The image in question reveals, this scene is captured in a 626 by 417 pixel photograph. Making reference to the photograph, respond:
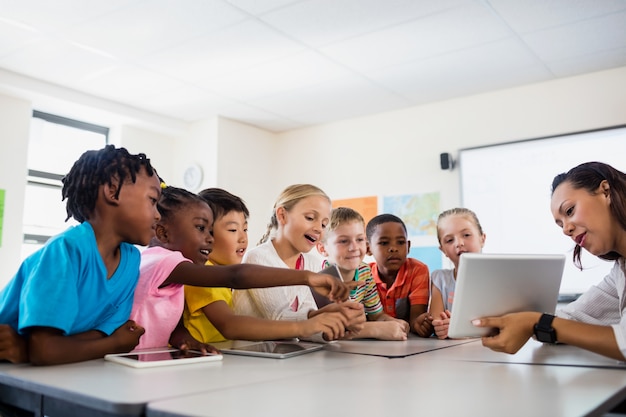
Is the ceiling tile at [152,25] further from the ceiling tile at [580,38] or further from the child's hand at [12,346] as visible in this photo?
the child's hand at [12,346]

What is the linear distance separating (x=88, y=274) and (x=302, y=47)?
260 cm

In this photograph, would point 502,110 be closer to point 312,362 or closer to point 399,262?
point 399,262

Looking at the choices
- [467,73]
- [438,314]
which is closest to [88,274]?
[438,314]

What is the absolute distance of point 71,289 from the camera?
1129mm

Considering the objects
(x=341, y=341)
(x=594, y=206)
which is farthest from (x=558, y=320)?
(x=341, y=341)

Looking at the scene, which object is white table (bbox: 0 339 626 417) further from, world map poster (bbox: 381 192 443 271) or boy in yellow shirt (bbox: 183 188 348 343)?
world map poster (bbox: 381 192 443 271)

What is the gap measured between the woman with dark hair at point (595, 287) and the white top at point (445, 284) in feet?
2.30

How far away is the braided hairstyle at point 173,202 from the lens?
175cm

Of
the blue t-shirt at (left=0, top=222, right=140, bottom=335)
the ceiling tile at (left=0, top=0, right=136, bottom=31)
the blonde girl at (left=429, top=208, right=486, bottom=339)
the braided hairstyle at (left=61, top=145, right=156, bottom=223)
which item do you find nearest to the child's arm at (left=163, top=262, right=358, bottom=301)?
the blue t-shirt at (left=0, top=222, right=140, bottom=335)

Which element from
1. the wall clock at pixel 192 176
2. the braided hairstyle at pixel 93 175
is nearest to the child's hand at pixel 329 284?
the braided hairstyle at pixel 93 175

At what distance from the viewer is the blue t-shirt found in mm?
1104

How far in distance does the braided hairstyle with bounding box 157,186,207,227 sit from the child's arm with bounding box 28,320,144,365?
54cm

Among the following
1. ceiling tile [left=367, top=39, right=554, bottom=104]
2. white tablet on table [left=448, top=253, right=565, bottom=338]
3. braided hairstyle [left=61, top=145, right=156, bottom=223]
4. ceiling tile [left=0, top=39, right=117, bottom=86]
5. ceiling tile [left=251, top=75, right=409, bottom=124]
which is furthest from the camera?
ceiling tile [left=251, top=75, right=409, bottom=124]

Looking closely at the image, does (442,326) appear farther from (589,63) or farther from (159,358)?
(589,63)
